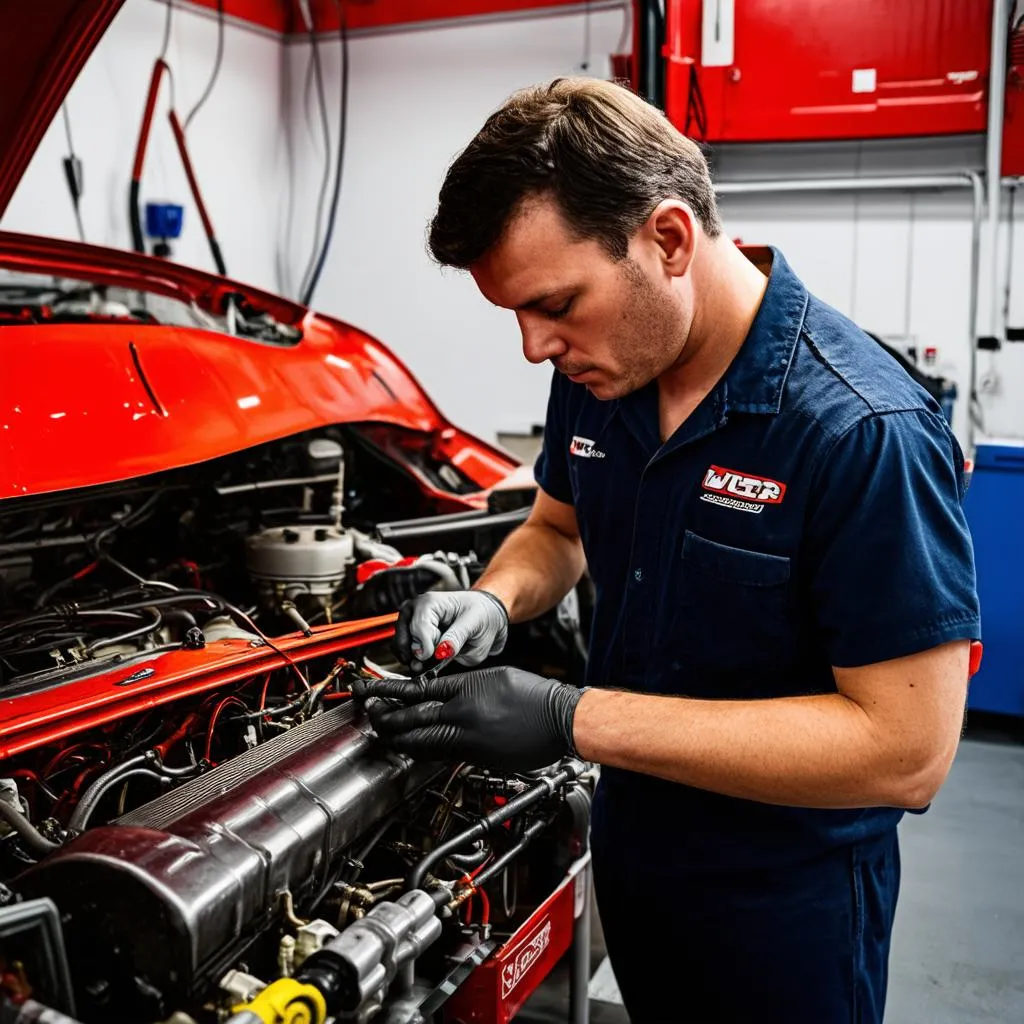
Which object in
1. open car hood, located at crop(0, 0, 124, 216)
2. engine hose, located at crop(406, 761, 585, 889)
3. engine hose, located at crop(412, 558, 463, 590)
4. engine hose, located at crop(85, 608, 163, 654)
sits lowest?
engine hose, located at crop(406, 761, 585, 889)

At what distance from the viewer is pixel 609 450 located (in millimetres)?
1557

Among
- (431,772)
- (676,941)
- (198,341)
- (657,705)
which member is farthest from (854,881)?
(198,341)

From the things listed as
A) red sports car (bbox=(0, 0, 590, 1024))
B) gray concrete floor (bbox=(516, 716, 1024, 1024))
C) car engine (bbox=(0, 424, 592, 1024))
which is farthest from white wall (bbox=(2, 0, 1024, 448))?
car engine (bbox=(0, 424, 592, 1024))

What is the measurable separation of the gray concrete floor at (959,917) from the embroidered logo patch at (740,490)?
156cm

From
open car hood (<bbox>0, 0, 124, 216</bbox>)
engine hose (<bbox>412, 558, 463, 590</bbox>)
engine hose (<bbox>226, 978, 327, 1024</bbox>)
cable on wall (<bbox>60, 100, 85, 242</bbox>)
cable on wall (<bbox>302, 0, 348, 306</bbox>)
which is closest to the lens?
engine hose (<bbox>226, 978, 327, 1024</bbox>)

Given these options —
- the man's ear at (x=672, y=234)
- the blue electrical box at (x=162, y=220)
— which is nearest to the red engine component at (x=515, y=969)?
the man's ear at (x=672, y=234)

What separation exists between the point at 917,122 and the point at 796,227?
653mm

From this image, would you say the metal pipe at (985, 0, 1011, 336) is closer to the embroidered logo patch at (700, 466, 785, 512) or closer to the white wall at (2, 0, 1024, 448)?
the white wall at (2, 0, 1024, 448)

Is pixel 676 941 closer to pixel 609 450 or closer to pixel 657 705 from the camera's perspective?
pixel 657 705

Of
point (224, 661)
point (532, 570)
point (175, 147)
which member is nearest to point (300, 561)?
point (224, 661)

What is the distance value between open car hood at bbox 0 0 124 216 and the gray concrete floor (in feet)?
6.84

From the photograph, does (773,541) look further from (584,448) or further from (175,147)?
(175,147)

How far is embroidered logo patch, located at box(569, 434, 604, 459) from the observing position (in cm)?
158

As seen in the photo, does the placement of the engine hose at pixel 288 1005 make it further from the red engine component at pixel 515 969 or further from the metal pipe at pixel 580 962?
the metal pipe at pixel 580 962
